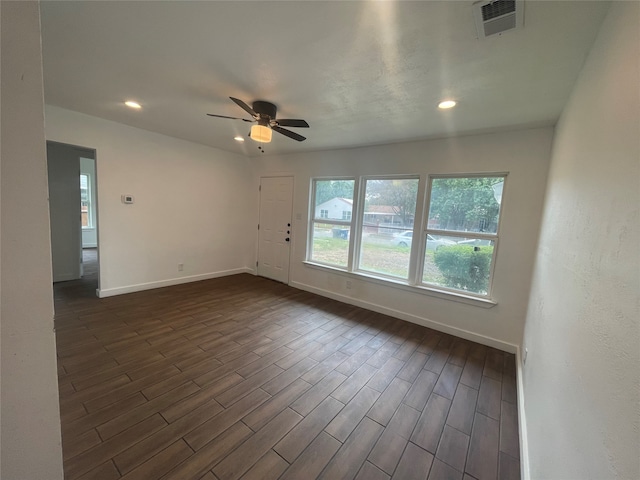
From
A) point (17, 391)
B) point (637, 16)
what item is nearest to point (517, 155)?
point (637, 16)

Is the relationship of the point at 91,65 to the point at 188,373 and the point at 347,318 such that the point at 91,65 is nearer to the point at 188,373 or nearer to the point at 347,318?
the point at 188,373

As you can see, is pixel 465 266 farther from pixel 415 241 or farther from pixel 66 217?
pixel 66 217

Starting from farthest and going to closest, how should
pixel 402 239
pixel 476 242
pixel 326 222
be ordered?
pixel 326 222 < pixel 402 239 < pixel 476 242

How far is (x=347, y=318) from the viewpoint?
3.54 meters

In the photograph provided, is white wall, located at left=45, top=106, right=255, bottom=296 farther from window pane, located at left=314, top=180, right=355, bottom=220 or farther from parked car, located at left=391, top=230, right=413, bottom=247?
parked car, located at left=391, top=230, right=413, bottom=247

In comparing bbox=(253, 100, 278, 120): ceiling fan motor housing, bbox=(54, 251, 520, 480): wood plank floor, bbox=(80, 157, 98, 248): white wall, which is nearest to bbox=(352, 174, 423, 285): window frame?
bbox=(54, 251, 520, 480): wood plank floor

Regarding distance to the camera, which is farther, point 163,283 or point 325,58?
point 163,283

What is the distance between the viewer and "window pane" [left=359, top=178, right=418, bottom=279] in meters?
3.60

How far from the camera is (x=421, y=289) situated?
342 cm

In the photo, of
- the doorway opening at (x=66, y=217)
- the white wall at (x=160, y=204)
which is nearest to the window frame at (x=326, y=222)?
the white wall at (x=160, y=204)

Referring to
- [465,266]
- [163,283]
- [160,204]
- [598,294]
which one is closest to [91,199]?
[160,204]

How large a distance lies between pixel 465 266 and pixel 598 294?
2.45 metres

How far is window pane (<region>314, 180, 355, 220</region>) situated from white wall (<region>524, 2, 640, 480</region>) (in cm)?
279

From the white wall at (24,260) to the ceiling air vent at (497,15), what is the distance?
5.62 feet
